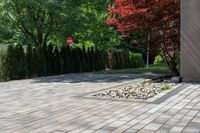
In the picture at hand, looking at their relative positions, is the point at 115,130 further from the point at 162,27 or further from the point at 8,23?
the point at 8,23

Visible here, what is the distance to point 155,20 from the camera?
12.4 metres

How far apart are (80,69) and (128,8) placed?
6812mm

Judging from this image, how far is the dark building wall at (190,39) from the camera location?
1091 centimetres

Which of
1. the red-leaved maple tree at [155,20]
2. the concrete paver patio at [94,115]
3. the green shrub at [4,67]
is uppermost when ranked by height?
the red-leaved maple tree at [155,20]

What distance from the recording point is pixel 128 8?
1220 centimetres

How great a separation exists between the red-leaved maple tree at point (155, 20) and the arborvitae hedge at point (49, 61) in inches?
158

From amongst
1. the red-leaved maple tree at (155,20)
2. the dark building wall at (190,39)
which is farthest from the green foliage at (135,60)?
the dark building wall at (190,39)

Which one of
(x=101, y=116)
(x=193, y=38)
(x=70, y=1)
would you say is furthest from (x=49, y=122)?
(x=70, y=1)

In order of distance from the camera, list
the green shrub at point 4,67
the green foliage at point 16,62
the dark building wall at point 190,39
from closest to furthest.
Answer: the dark building wall at point 190,39
the green shrub at point 4,67
the green foliage at point 16,62

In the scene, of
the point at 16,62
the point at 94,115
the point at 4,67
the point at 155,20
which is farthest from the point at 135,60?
the point at 94,115

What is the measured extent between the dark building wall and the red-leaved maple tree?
1193 millimetres

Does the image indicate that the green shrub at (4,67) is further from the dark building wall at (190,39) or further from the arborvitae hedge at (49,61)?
the dark building wall at (190,39)

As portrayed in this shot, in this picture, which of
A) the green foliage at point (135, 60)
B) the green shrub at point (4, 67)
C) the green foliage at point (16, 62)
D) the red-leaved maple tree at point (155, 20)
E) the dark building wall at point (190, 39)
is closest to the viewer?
the dark building wall at point (190, 39)

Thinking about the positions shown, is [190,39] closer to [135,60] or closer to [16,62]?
[16,62]
